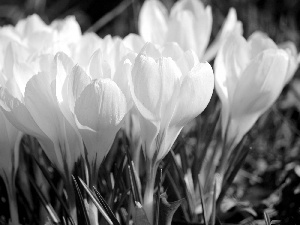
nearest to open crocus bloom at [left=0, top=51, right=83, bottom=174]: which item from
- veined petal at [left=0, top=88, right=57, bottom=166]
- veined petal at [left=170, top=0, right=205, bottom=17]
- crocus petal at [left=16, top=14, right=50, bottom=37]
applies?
veined petal at [left=0, top=88, right=57, bottom=166]

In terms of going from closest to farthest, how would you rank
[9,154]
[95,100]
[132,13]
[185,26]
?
[95,100], [9,154], [185,26], [132,13]

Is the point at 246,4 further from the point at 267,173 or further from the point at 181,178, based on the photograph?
the point at 181,178

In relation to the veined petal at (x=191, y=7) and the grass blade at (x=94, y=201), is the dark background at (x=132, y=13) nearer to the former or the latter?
the veined petal at (x=191, y=7)

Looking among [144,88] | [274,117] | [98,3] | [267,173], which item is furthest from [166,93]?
[98,3]

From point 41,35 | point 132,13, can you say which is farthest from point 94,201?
point 132,13

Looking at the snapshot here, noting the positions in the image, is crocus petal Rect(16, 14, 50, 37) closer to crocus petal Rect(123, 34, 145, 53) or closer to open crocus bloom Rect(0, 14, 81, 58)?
open crocus bloom Rect(0, 14, 81, 58)

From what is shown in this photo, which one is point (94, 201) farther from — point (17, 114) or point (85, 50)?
point (85, 50)

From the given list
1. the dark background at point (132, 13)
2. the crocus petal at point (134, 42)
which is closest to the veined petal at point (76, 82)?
the crocus petal at point (134, 42)
